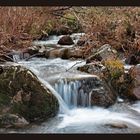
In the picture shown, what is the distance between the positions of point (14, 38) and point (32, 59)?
212 centimetres

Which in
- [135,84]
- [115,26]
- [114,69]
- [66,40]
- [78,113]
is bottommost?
[78,113]

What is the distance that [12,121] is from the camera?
11.1 ft

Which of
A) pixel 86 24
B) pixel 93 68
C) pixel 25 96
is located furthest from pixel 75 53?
pixel 86 24

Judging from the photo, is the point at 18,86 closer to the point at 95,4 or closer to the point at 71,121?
the point at 71,121

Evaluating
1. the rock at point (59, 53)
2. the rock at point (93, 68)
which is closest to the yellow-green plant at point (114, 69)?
the rock at point (93, 68)

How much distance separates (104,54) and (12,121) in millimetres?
2072

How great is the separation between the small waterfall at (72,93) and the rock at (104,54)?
35.6 inches

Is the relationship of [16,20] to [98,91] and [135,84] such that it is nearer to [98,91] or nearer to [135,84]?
[98,91]

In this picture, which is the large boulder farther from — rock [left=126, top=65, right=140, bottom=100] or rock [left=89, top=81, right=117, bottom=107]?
rock [left=89, top=81, right=117, bottom=107]

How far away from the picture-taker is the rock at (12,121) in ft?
11.1

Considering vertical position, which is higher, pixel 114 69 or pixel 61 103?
pixel 114 69

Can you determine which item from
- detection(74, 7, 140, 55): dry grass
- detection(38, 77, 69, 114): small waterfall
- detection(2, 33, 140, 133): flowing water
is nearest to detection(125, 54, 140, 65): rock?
detection(74, 7, 140, 55): dry grass

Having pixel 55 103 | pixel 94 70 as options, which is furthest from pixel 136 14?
pixel 55 103

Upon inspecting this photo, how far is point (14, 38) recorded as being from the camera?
3520 millimetres
